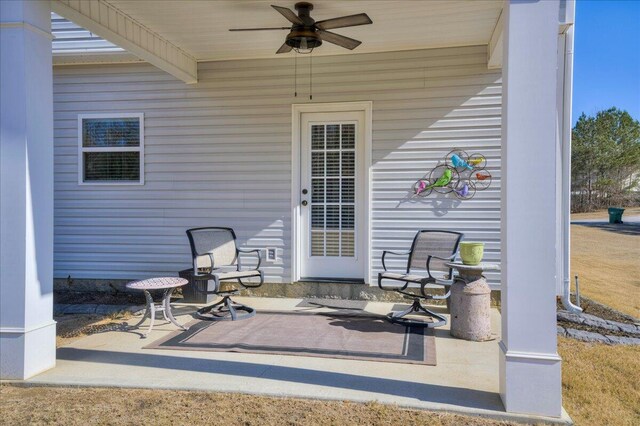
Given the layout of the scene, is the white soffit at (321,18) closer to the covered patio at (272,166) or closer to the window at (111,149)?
the covered patio at (272,166)

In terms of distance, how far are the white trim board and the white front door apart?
68mm

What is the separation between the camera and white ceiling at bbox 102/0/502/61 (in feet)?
13.1

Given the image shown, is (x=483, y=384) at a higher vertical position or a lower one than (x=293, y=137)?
lower

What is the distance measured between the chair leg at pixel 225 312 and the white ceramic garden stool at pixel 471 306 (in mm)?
1979

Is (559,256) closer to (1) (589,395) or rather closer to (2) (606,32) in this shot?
(1) (589,395)

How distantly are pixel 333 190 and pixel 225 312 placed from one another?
1.89m

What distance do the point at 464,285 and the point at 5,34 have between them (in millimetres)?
3845

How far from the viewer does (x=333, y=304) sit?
16.9ft

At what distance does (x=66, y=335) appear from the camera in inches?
161

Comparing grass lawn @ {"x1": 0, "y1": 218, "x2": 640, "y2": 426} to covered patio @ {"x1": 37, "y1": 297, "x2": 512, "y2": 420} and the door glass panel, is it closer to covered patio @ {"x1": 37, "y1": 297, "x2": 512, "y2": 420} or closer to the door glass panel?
covered patio @ {"x1": 37, "y1": 297, "x2": 512, "y2": 420}

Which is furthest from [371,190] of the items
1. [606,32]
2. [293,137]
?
[606,32]

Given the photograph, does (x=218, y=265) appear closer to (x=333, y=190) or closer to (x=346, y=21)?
(x=333, y=190)

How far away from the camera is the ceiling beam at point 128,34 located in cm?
370

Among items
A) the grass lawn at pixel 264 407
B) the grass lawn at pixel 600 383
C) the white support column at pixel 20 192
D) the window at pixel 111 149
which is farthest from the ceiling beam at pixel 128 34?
the grass lawn at pixel 600 383
